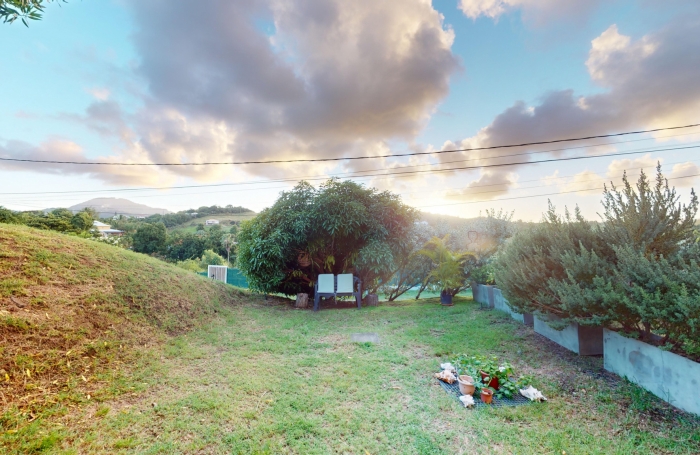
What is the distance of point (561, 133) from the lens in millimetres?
7809

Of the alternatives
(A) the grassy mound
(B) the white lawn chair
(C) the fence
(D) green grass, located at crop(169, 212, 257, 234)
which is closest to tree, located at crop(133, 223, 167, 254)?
(D) green grass, located at crop(169, 212, 257, 234)

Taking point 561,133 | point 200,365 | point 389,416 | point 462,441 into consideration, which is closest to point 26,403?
point 200,365

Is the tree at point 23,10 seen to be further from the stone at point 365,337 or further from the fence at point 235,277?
the fence at point 235,277

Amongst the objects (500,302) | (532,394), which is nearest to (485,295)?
(500,302)

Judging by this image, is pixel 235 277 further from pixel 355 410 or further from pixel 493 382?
pixel 493 382

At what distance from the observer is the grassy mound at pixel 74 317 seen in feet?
7.82

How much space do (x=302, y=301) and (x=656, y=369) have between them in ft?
20.2

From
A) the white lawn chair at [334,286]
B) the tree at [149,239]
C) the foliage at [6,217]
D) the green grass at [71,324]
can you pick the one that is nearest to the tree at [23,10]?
the green grass at [71,324]

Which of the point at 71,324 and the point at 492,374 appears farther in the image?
the point at 71,324

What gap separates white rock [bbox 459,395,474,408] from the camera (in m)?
2.44

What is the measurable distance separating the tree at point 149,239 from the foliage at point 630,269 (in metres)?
36.9

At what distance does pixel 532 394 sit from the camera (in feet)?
8.29

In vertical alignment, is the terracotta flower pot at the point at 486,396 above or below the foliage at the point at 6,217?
below

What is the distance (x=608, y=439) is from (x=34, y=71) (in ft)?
33.5
